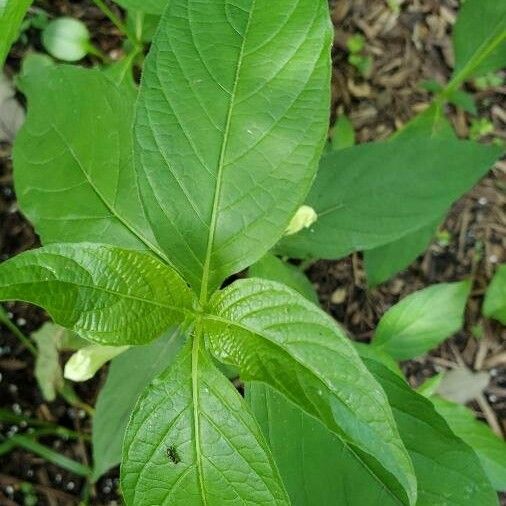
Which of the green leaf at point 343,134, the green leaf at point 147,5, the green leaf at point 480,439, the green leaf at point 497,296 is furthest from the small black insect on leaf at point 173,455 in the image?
the green leaf at point 497,296

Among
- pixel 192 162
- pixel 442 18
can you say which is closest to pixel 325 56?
pixel 192 162

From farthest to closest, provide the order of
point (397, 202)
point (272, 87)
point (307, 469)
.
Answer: point (397, 202)
point (307, 469)
point (272, 87)

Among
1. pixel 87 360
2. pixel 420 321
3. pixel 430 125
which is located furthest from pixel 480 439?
pixel 87 360

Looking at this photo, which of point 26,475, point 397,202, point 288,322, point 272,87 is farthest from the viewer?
point 26,475

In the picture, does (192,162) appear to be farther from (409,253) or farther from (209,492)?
(409,253)

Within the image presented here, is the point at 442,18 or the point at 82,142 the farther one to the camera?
the point at 442,18

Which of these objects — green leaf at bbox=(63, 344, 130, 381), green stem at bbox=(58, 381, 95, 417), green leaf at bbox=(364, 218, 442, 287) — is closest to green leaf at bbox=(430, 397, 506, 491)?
green leaf at bbox=(364, 218, 442, 287)

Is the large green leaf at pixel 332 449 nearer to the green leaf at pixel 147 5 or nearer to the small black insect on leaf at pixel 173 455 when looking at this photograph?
the small black insect on leaf at pixel 173 455

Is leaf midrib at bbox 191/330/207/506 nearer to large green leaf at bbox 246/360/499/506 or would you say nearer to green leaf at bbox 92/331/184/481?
large green leaf at bbox 246/360/499/506
